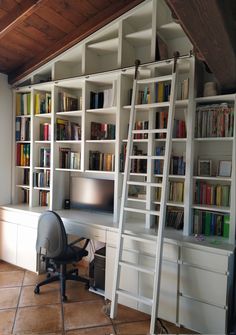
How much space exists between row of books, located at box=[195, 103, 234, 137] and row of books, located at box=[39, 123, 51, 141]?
201 cm

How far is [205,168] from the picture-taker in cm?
261

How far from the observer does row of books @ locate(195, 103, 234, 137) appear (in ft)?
7.93

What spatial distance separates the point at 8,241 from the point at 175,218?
225 cm

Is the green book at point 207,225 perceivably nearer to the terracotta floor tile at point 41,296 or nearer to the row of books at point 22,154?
the terracotta floor tile at point 41,296

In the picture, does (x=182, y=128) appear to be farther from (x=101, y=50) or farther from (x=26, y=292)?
(x=26, y=292)

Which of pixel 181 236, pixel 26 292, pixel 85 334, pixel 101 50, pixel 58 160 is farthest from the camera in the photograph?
pixel 58 160

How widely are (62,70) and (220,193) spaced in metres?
2.51

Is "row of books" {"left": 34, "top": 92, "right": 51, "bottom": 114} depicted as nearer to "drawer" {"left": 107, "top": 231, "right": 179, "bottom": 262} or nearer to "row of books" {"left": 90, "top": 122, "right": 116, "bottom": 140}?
"row of books" {"left": 90, "top": 122, "right": 116, "bottom": 140}

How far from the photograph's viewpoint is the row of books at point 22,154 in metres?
3.71

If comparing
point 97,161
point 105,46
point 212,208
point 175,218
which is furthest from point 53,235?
point 105,46

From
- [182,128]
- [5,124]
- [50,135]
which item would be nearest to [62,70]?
[50,135]

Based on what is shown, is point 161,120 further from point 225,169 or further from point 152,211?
point 152,211

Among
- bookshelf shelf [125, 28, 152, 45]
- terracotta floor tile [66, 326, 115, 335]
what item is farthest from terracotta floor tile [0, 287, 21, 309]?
bookshelf shelf [125, 28, 152, 45]

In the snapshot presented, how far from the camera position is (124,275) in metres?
2.59
